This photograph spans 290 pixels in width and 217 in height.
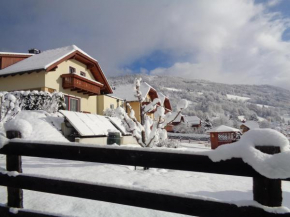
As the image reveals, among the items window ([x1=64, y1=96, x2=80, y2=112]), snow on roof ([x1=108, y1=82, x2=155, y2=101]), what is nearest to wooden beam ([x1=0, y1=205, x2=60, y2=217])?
window ([x1=64, y1=96, x2=80, y2=112])

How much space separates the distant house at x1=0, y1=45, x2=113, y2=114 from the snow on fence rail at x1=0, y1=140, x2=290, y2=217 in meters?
14.7

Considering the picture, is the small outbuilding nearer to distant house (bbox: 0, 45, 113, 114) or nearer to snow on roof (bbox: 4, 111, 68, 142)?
distant house (bbox: 0, 45, 113, 114)

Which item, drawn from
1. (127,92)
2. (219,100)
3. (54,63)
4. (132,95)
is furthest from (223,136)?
(219,100)

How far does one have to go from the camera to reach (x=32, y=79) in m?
16.0

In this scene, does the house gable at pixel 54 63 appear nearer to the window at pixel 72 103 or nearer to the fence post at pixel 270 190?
the window at pixel 72 103

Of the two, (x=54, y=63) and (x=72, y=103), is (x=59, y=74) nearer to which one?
(x=54, y=63)

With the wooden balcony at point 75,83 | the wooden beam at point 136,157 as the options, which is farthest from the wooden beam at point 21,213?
the wooden balcony at point 75,83

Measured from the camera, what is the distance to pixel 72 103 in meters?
18.4

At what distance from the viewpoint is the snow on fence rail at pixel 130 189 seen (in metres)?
1.36

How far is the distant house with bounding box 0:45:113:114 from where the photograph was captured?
15.7 meters

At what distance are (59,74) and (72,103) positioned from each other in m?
2.95

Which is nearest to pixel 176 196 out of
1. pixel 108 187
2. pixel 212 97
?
pixel 108 187

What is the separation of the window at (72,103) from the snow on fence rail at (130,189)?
16.6 m

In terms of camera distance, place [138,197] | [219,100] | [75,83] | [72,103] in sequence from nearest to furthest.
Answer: [138,197], [75,83], [72,103], [219,100]
